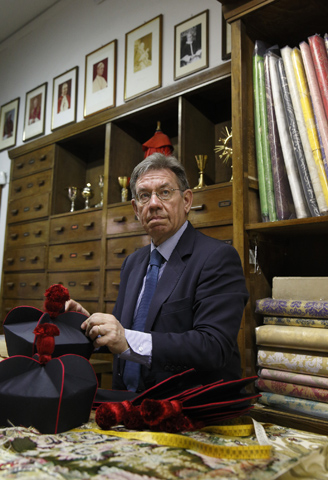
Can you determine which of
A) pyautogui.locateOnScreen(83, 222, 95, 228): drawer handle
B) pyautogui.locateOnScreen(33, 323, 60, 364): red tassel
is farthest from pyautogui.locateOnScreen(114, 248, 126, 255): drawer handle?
pyautogui.locateOnScreen(33, 323, 60, 364): red tassel

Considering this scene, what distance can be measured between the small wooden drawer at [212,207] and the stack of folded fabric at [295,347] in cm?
96

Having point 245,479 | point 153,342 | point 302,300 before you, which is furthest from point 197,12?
point 245,479

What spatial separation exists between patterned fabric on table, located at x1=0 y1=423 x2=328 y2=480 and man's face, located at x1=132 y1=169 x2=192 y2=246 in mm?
860

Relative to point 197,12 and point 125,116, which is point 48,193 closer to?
point 125,116

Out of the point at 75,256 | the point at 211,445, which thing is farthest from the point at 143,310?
the point at 75,256

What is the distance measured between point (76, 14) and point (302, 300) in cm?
422

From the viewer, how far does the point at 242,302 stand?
1277 mm

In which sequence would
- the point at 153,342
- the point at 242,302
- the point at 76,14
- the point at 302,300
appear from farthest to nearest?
the point at 76,14, the point at 302,300, the point at 242,302, the point at 153,342

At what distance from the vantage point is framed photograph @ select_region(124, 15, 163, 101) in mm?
3400

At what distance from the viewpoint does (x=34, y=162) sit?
13.1 feet

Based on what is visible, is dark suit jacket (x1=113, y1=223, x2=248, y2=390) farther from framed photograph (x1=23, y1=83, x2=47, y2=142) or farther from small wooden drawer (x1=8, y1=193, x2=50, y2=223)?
framed photograph (x1=23, y1=83, x2=47, y2=142)

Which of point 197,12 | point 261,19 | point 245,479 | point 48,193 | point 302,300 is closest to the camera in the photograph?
point 245,479

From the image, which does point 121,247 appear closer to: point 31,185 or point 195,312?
point 31,185

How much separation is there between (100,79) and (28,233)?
64.0 inches
